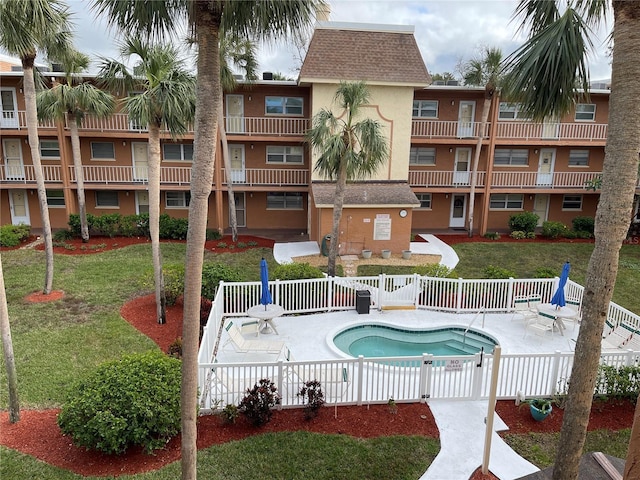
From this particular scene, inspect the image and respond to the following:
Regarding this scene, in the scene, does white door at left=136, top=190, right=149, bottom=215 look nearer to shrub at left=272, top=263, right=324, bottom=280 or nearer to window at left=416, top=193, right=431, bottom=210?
shrub at left=272, top=263, right=324, bottom=280

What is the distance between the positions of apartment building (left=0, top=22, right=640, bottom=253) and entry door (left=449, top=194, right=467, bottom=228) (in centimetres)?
6

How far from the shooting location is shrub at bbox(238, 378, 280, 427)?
788cm

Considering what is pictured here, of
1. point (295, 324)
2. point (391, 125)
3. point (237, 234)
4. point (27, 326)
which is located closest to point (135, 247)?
point (237, 234)

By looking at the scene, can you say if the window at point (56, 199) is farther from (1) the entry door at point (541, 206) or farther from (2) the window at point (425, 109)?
(1) the entry door at point (541, 206)

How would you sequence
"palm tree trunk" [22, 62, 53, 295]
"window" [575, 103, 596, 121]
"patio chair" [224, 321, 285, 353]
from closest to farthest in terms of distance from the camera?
"patio chair" [224, 321, 285, 353] < "palm tree trunk" [22, 62, 53, 295] < "window" [575, 103, 596, 121]

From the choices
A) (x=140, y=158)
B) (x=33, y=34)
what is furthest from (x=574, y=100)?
(x=140, y=158)

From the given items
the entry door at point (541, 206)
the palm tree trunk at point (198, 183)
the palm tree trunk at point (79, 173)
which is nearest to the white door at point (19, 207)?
the palm tree trunk at point (79, 173)

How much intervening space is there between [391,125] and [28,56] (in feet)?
48.1

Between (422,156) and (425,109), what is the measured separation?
99.9 inches

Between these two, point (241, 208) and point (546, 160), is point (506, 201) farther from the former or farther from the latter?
point (241, 208)

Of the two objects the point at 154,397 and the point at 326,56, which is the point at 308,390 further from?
the point at 326,56

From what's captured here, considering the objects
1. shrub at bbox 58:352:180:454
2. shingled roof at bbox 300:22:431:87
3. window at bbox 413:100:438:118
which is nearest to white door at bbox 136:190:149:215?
shingled roof at bbox 300:22:431:87

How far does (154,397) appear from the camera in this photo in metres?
7.17

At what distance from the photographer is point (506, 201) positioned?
26.8 meters
